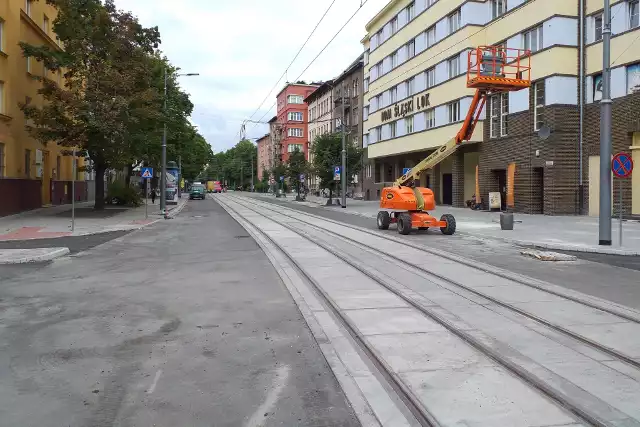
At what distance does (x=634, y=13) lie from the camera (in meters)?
23.8

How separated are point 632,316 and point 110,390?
20.5 feet

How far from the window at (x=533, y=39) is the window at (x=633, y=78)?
533 cm

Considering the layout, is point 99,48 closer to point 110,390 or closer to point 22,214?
point 22,214

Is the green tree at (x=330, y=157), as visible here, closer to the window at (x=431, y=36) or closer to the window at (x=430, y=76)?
the window at (x=430, y=76)

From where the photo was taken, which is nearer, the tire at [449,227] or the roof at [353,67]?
the tire at [449,227]

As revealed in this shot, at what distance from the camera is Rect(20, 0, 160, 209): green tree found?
2488cm

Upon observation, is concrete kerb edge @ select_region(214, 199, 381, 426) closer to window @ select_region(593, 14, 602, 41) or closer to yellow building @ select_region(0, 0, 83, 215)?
yellow building @ select_region(0, 0, 83, 215)

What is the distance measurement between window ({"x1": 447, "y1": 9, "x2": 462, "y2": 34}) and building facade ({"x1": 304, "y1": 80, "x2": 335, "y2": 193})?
99.5ft

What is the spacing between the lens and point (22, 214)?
26078mm

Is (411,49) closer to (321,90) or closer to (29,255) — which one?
(321,90)

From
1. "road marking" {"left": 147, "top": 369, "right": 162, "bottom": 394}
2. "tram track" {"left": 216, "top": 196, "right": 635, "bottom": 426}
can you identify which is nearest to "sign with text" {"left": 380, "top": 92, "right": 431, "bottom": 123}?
"tram track" {"left": 216, "top": 196, "right": 635, "bottom": 426}

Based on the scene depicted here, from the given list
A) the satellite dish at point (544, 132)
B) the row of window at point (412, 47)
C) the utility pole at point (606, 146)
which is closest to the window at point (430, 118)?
the row of window at point (412, 47)

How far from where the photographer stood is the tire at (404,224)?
1841 cm

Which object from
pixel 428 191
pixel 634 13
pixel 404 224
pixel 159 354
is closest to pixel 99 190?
pixel 404 224
